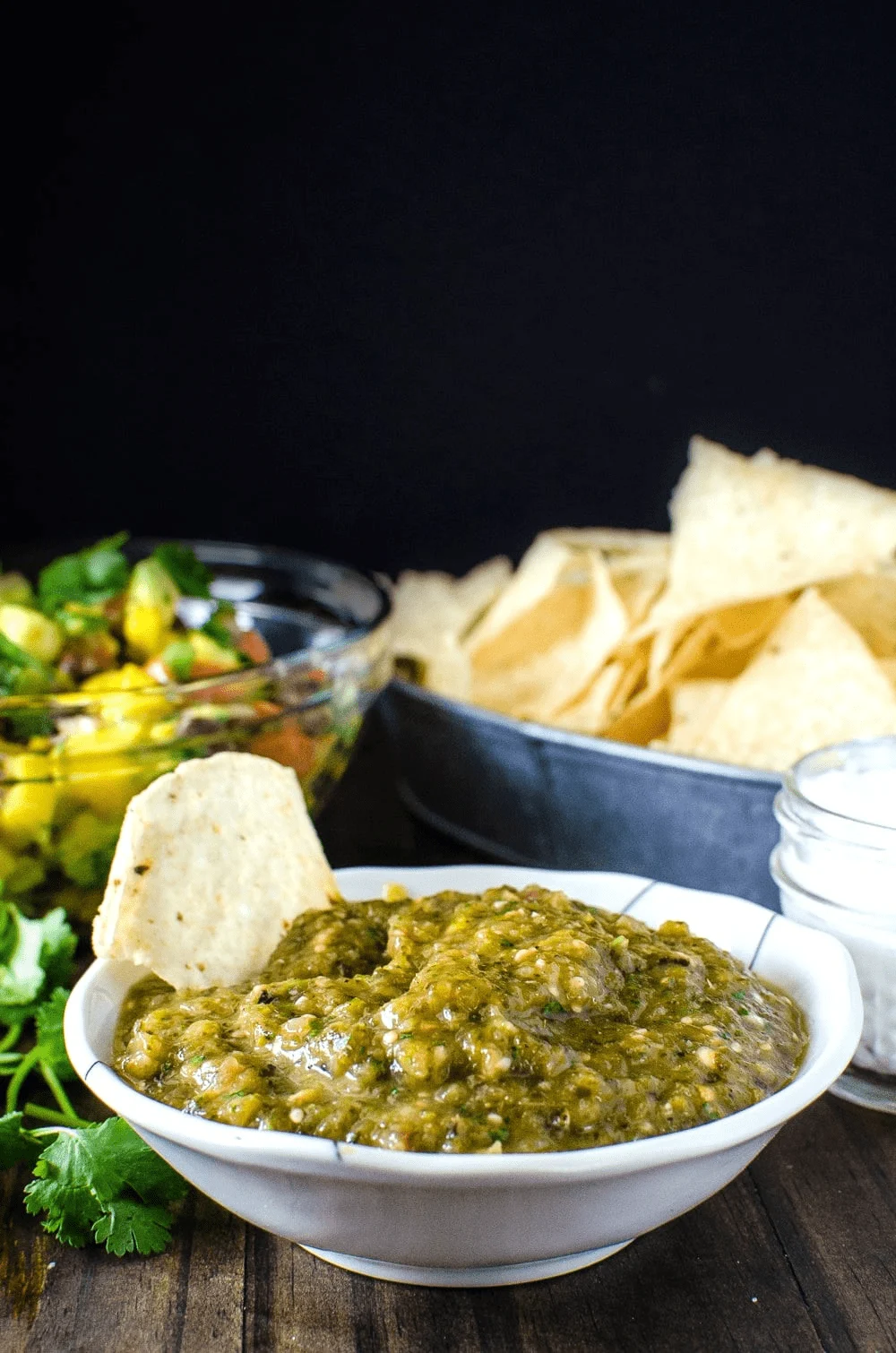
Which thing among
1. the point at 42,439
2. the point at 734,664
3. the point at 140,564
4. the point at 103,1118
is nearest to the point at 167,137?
the point at 42,439

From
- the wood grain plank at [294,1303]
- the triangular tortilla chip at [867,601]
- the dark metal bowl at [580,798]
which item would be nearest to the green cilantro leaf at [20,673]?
the dark metal bowl at [580,798]

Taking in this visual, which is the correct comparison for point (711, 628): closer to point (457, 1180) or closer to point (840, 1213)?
point (840, 1213)

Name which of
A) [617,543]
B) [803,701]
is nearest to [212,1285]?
[803,701]

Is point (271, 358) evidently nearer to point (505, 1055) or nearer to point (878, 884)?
point (878, 884)

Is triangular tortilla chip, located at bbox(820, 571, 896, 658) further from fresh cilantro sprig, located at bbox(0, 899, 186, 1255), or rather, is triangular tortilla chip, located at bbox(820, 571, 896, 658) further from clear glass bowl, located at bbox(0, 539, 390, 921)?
fresh cilantro sprig, located at bbox(0, 899, 186, 1255)

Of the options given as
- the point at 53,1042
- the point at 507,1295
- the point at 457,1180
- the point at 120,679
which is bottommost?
the point at 53,1042

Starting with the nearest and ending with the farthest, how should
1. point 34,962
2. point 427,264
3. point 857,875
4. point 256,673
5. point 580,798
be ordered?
point 857,875 → point 34,962 → point 256,673 → point 580,798 → point 427,264

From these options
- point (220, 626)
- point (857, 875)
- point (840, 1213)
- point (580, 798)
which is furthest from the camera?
point (220, 626)

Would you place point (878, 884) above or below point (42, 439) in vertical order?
above
